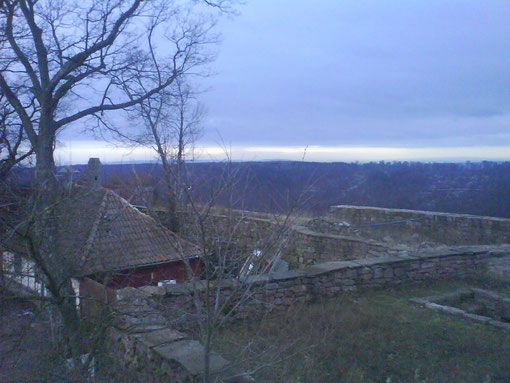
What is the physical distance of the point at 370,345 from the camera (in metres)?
4.70

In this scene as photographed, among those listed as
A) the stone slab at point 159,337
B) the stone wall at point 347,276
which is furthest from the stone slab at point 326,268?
the stone slab at point 159,337

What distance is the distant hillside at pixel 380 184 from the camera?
14.1ft

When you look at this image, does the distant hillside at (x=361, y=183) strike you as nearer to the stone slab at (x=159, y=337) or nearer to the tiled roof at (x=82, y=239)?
the tiled roof at (x=82, y=239)

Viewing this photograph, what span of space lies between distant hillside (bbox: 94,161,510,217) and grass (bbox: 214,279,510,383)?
1.38 m

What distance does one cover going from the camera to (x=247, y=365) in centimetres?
374

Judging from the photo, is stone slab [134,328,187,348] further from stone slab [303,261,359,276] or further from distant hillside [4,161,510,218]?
stone slab [303,261,359,276]

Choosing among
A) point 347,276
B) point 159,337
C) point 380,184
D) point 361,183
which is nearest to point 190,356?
point 159,337

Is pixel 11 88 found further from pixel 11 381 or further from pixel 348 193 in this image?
pixel 348 193

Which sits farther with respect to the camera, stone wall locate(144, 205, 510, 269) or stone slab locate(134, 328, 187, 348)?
stone wall locate(144, 205, 510, 269)

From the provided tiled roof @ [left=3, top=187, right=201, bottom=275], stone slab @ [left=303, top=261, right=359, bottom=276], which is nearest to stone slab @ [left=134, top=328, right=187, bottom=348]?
tiled roof @ [left=3, top=187, right=201, bottom=275]

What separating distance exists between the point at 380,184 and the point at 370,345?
17995 millimetres

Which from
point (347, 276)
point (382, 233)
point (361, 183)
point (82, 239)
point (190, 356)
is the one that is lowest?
point (382, 233)

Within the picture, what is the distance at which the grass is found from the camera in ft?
13.1

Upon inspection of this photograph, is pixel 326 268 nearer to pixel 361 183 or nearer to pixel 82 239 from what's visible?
pixel 82 239
